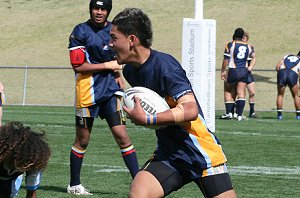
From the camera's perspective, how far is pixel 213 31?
14.9 meters

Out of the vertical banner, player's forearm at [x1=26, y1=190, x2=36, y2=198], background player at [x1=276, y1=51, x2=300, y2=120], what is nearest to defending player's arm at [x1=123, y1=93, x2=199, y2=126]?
player's forearm at [x1=26, y1=190, x2=36, y2=198]

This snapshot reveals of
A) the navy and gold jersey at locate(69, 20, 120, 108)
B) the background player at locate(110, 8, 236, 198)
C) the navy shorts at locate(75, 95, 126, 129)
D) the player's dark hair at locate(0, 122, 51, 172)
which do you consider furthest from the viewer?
the navy shorts at locate(75, 95, 126, 129)

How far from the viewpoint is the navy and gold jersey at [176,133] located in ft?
18.6

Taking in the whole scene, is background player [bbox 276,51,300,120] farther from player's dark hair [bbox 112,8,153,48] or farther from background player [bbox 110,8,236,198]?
player's dark hair [bbox 112,8,153,48]

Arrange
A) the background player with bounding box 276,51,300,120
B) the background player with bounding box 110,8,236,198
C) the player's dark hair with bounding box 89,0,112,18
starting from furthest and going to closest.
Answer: the background player with bounding box 276,51,300,120 < the player's dark hair with bounding box 89,0,112,18 < the background player with bounding box 110,8,236,198

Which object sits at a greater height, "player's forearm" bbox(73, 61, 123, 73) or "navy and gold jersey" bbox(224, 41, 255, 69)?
"player's forearm" bbox(73, 61, 123, 73)

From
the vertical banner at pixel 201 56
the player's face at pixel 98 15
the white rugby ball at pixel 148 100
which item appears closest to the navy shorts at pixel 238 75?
the vertical banner at pixel 201 56

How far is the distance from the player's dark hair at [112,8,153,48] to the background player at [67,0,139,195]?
258 cm

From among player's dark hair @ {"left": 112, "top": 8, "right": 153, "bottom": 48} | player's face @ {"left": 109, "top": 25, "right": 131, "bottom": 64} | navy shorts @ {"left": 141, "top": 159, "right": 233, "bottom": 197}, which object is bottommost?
navy shorts @ {"left": 141, "top": 159, "right": 233, "bottom": 197}

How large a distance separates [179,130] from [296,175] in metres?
4.31

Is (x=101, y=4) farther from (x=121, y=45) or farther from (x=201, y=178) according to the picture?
(x=201, y=178)

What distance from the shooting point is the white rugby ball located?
5.52 meters

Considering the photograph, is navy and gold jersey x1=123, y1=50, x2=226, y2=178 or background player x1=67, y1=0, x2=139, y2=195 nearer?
navy and gold jersey x1=123, y1=50, x2=226, y2=178

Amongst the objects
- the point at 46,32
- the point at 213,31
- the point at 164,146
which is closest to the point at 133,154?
the point at 164,146
